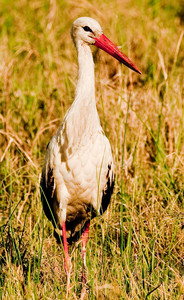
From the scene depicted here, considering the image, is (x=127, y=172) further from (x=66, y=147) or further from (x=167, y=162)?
(x=66, y=147)

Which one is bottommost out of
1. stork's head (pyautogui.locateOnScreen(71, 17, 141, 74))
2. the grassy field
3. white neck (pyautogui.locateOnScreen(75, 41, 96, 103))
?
the grassy field

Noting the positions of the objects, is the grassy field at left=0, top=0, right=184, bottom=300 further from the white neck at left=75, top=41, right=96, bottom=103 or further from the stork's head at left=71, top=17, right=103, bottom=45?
the stork's head at left=71, top=17, right=103, bottom=45

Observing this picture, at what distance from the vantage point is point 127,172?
3941 millimetres

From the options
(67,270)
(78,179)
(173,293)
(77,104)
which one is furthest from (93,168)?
(173,293)

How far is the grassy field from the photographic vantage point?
9.14ft

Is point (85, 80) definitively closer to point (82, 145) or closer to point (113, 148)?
point (82, 145)

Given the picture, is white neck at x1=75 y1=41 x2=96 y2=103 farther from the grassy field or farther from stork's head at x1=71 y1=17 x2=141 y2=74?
the grassy field

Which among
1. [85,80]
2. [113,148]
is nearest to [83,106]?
[85,80]

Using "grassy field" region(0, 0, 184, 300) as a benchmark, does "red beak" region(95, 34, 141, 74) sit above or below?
above

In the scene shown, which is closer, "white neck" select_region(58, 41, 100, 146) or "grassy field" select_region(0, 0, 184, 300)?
"grassy field" select_region(0, 0, 184, 300)

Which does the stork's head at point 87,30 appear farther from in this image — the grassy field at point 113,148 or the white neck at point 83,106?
the grassy field at point 113,148

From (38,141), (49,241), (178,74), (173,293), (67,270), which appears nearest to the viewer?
(173,293)

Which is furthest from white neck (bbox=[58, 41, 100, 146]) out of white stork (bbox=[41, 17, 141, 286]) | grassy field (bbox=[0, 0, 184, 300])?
grassy field (bbox=[0, 0, 184, 300])

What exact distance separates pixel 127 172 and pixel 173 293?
144 cm
